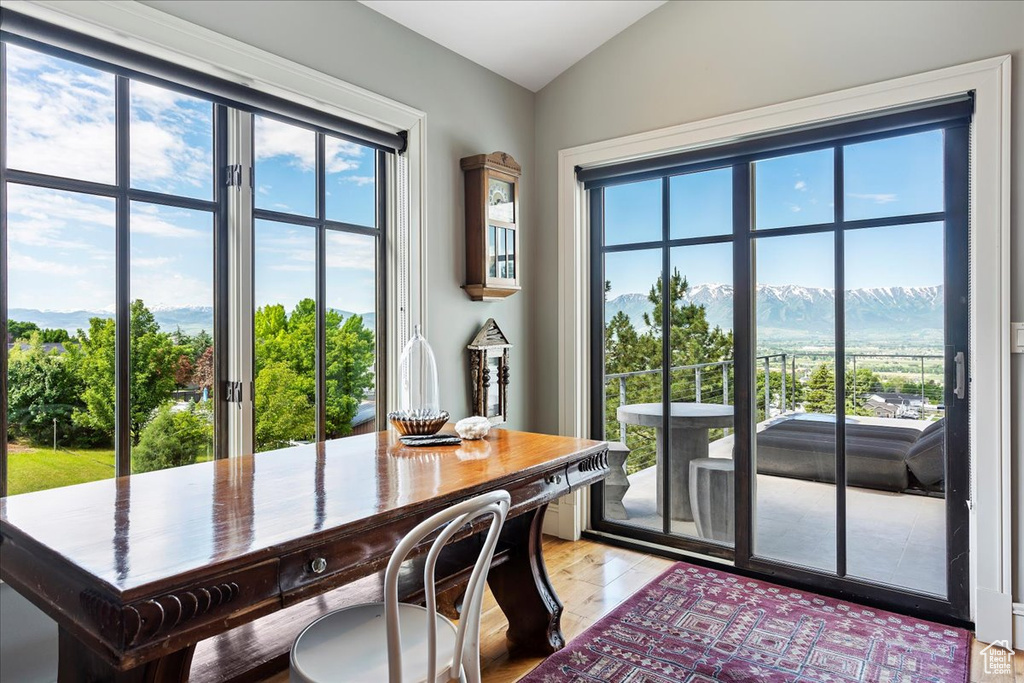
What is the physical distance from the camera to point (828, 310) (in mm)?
2826

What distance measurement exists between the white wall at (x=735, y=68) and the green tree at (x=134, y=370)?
2.06 metres

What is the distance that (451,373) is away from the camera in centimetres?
315

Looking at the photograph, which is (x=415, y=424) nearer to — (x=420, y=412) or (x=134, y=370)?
(x=420, y=412)

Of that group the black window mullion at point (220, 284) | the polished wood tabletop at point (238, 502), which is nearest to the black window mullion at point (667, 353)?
the polished wood tabletop at point (238, 502)

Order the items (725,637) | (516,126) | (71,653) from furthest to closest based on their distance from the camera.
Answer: (516,126), (725,637), (71,653)

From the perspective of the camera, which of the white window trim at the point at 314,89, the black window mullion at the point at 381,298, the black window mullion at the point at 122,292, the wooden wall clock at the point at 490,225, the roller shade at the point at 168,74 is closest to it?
the roller shade at the point at 168,74

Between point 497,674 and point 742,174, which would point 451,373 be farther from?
point 742,174

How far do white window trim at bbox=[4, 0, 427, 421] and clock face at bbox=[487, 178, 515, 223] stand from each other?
0.39m

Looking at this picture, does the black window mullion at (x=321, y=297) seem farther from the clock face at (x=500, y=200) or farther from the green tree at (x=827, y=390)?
the green tree at (x=827, y=390)

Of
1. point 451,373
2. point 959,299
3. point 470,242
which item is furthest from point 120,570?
point 959,299

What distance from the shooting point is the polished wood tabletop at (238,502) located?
43.6 inches

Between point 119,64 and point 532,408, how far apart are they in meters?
2.57

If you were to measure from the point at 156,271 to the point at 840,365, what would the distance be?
284 cm

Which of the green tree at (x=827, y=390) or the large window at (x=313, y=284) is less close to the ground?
the large window at (x=313, y=284)
